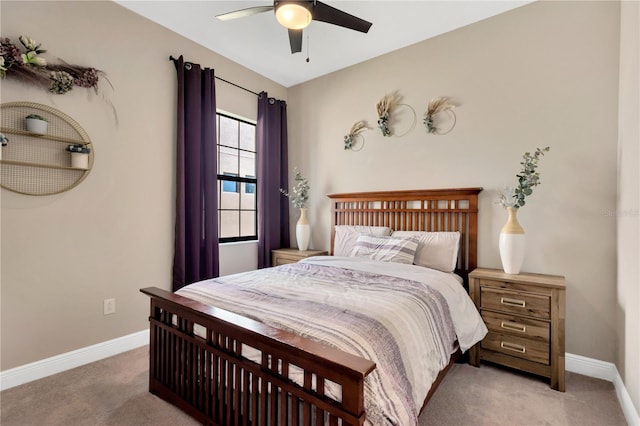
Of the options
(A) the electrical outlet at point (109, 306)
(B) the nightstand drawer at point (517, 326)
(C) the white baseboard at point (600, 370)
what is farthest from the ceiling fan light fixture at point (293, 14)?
(C) the white baseboard at point (600, 370)

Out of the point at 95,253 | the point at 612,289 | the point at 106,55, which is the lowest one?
the point at 612,289

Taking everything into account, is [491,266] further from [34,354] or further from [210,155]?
[34,354]

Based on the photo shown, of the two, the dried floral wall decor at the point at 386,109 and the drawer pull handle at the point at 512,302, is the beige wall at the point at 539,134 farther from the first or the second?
the drawer pull handle at the point at 512,302

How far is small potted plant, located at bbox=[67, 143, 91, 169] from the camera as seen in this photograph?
7.45 feet

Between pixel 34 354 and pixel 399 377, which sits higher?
pixel 399 377

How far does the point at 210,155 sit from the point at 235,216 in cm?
87

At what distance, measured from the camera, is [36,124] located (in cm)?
207

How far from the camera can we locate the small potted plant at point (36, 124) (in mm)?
2055

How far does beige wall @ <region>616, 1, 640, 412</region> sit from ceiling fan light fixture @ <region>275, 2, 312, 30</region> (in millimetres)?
1961

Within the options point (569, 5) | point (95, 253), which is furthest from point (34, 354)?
point (569, 5)

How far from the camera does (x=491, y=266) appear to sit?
8.76ft

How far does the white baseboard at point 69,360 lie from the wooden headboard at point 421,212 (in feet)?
7.38

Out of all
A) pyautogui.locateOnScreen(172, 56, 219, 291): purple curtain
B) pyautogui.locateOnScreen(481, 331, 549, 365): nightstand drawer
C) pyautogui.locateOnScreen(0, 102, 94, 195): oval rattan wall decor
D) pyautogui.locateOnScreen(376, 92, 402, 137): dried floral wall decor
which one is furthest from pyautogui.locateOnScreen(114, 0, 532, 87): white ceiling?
pyautogui.locateOnScreen(481, 331, 549, 365): nightstand drawer

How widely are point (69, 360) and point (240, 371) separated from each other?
179cm
